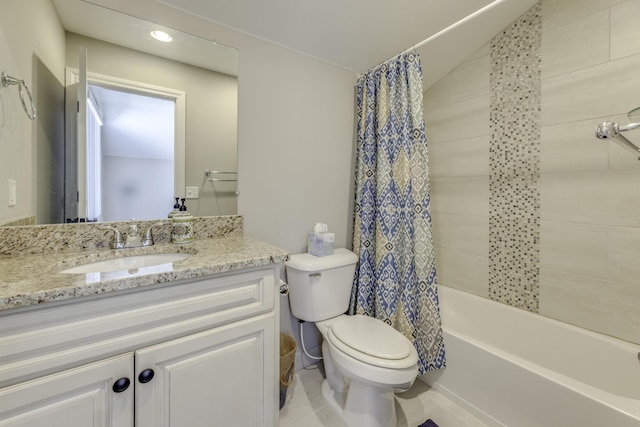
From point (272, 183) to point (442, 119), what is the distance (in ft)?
4.61

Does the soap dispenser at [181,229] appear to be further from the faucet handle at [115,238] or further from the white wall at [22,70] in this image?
the white wall at [22,70]

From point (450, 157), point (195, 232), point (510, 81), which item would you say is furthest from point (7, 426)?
point (510, 81)

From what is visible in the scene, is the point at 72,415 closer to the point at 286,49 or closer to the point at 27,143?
the point at 27,143

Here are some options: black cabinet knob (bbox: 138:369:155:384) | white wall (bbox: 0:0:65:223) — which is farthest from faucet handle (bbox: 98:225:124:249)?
black cabinet knob (bbox: 138:369:155:384)

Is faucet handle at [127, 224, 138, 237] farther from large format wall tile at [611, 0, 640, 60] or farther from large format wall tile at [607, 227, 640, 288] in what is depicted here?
large format wall tile at [611, 0, 640, 60]

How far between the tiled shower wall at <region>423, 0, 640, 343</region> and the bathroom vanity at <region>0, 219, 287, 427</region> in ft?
5.00

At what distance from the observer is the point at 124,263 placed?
1.07 metres

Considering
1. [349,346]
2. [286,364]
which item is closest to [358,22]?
[349,346]

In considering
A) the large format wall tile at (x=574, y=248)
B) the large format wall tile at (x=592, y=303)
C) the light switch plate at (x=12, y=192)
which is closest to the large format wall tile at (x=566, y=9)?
the large format wall tile at (x=574, y=248)

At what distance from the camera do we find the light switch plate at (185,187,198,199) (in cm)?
138

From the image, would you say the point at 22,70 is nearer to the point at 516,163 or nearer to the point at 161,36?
the point at 161,36

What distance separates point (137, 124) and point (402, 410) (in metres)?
1.97

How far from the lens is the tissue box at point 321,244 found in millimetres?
1612

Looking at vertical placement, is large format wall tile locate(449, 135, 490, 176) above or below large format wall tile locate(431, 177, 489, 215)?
above
